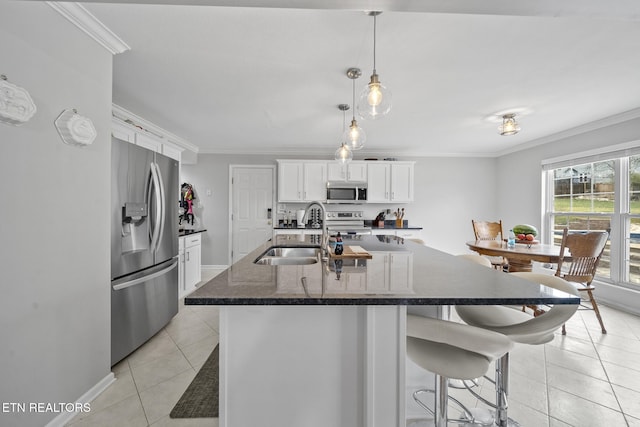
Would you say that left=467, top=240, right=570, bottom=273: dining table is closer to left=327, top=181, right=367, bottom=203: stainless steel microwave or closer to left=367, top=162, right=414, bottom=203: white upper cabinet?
left=367, top=162, right=414, bottom=203: white upper cabinet

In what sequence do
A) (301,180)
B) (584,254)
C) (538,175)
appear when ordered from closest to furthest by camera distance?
1. (584,254)
2. (538,175)
3. (301,180)

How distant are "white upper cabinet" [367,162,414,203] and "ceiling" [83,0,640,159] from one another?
131cm

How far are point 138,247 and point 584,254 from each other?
13.4 feet

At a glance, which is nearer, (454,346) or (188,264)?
(454,346)

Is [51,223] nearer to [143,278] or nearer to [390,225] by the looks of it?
[143,278]

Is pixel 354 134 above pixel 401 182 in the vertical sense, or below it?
above

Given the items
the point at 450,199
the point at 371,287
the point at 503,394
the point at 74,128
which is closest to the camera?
the point at 371,287

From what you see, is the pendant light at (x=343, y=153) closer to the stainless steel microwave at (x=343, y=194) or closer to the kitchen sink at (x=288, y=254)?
the kitchen sink at (x=288, y=254)

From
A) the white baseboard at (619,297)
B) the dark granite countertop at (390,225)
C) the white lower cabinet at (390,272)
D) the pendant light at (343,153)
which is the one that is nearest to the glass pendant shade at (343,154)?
the pendant light at (343,153)

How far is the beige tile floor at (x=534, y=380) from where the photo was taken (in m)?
1.54

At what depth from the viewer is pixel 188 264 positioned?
3574mm

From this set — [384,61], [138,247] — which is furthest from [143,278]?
[384,61]

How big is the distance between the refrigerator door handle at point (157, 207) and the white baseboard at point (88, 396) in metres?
0.95
